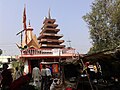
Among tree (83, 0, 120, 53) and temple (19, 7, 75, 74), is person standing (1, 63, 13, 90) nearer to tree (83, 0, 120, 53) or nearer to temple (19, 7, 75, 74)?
temple (19, 7, 75, 74)

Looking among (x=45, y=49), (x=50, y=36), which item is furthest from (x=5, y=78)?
(x=50, y=36)

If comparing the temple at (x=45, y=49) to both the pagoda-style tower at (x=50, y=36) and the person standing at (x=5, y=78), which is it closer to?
the pagoda-style tower at (x=50, y=36)

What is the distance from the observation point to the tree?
27438 millimetres

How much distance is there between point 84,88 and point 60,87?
5.40ft

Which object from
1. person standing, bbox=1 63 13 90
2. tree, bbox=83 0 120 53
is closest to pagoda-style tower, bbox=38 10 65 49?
tree, bbox=83 0 120 53

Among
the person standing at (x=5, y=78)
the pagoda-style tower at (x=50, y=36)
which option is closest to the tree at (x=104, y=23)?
the pagoda-style tower at (x=50, y=36)

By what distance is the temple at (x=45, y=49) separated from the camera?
32.7 meters

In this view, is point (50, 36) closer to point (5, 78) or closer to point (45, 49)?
point (45, 49)

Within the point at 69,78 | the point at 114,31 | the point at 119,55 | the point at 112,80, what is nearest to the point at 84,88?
the point at 112,80

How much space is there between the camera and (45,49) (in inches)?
1319

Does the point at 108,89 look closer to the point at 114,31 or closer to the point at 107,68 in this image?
the point at 107,68

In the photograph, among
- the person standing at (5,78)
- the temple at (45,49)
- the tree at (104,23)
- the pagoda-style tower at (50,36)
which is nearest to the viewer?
the person standing at (5,78)

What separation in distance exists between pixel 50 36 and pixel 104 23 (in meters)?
16.0

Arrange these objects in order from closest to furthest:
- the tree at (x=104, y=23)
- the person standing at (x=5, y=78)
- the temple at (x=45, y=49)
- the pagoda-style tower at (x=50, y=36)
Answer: the person standing at (x=5, y=78) < the tree at (x=104, y=23) < the temple at (x=45, y=49) < the pagoda-style tower at (x=50, y=36)
